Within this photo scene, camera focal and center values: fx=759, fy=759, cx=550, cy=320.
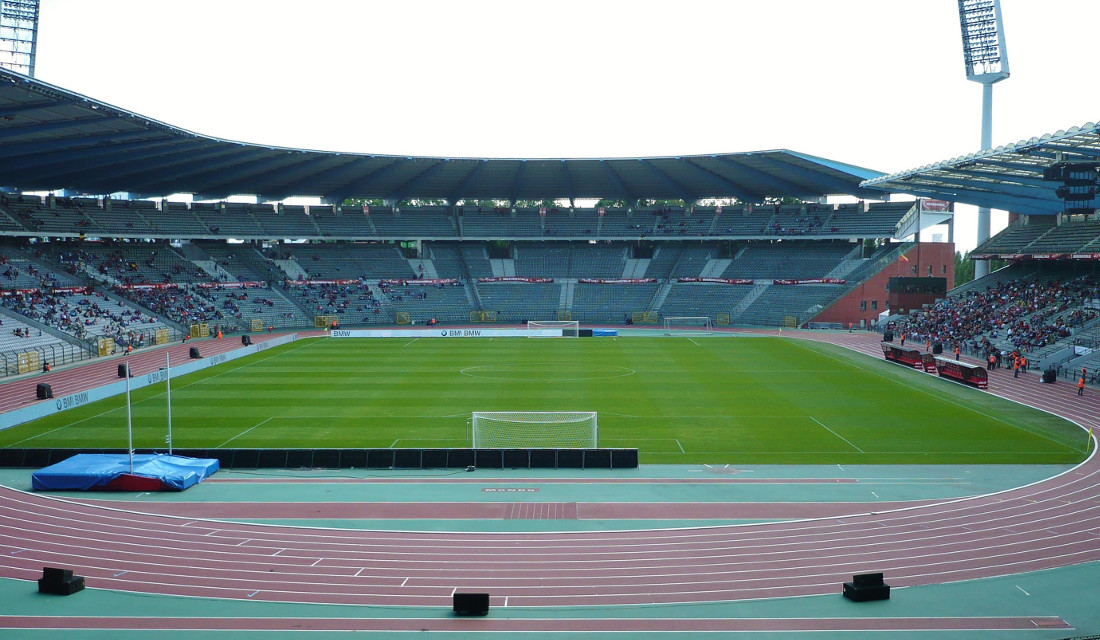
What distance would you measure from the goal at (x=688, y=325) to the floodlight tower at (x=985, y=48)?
22743mm

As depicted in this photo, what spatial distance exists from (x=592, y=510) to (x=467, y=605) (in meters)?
5.75

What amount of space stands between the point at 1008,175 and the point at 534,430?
26.5 metres

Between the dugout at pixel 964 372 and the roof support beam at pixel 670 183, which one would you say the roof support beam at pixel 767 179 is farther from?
the dugout at pixel 964 372

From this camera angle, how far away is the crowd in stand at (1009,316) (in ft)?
124

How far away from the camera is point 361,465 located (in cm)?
1975

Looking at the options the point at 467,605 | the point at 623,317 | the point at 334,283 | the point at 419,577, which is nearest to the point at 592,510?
the point at 419,577

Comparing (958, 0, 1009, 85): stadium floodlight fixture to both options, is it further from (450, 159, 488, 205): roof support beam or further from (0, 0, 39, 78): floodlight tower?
(0, 0, 39, 78): floodlight tower

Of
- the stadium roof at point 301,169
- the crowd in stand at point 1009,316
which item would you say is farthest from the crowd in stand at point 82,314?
the crowd in stand at point 1009,316

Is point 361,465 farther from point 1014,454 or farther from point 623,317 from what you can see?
point 623,317

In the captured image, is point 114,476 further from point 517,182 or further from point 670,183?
point 670,183

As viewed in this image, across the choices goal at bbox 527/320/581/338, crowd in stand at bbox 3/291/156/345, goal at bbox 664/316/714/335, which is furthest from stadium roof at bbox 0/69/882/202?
goal at bbox 527/320/581/338

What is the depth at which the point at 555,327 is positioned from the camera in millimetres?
58906

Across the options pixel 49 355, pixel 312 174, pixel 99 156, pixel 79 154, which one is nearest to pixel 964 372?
pixel 49 355

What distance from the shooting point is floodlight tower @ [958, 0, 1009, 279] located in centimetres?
4875
